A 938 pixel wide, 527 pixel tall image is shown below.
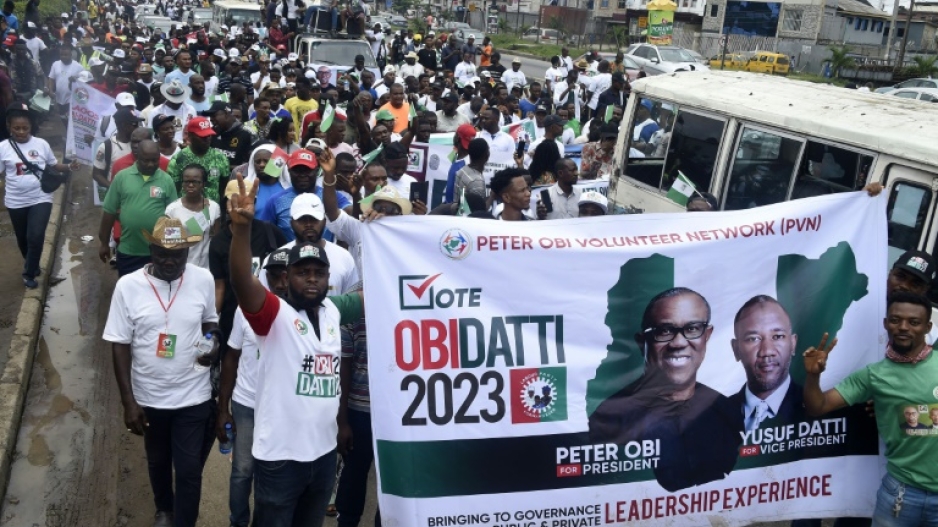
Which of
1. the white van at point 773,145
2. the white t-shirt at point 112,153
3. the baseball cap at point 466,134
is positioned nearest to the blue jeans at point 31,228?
the white t-shirt at point 112,153

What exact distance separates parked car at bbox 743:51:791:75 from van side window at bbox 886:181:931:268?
36.7m

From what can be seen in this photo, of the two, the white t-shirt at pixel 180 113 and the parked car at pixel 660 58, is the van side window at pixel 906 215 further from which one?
the parked car at pixel 660 58

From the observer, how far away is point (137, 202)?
678cm

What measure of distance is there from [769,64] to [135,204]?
126 ft

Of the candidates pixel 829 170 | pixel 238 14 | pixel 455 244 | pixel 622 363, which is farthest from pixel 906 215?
pixel 238 14

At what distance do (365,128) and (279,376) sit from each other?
703 cm

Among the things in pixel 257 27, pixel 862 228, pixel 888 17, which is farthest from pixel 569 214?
pixel 888 17

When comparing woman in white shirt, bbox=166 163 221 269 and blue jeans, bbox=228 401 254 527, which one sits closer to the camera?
blue jeans, bbox=228 401 254 527

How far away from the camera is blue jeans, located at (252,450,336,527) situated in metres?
4.07

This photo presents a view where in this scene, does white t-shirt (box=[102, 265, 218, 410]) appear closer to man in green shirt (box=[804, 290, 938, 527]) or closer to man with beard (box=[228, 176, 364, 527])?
man with beard (box=[228, 176, 364, 527])

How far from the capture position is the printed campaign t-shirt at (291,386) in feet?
13.1

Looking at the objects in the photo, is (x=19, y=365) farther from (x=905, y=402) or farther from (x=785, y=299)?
(x=905, y=402)

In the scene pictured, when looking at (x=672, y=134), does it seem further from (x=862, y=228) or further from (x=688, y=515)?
(x=688, y=515)

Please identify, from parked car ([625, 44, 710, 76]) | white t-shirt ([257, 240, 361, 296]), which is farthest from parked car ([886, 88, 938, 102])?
white t-shirt ([257, 240, 361, 296])
